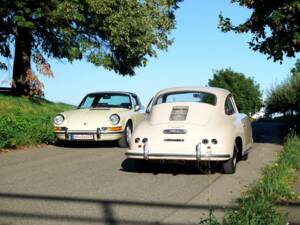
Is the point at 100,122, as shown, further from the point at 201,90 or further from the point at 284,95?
the point at 284,95

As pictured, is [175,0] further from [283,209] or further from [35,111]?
[283,209]

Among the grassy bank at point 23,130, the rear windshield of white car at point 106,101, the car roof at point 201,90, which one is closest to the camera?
the car roof at point 201,90

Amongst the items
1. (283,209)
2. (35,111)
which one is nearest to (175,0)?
(35,111)

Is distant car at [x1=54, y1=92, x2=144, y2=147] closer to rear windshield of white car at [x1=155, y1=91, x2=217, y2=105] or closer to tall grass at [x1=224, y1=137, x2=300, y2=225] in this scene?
rear windshield of white car at [x1=155, y1=91, x2=217, y2=105]

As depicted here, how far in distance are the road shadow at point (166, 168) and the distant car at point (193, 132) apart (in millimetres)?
443

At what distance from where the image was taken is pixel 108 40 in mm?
26625

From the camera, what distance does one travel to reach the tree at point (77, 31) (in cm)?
2147

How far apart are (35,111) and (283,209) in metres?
15.6

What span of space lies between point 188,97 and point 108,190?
3.37 meters

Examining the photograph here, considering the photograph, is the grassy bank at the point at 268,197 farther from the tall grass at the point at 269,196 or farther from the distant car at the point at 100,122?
the distant car at the point at 100,122

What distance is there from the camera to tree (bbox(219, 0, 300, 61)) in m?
14.2

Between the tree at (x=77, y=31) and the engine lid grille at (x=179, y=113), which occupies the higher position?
the tree at (x=77, y=31)

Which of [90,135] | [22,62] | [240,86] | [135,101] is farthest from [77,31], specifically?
[240,86]

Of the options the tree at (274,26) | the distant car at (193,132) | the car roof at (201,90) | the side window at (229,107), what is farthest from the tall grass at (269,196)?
the tree at (274,26)
